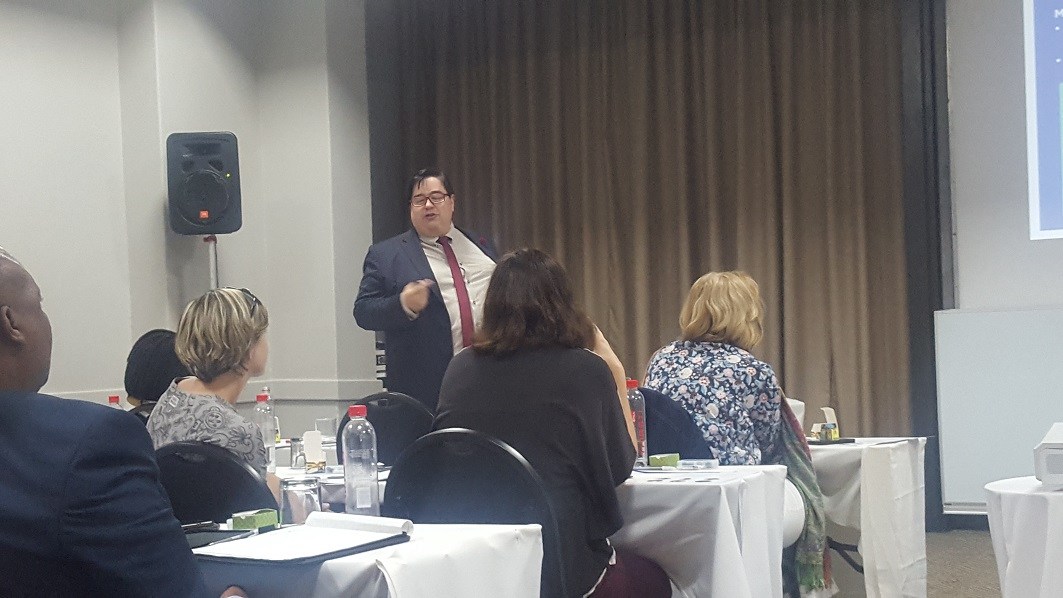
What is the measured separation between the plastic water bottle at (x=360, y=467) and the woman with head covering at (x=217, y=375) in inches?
7.6

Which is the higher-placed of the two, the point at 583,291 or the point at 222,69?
the point at 222,69

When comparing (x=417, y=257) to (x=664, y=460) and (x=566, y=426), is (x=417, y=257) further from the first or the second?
(x=566, y=426)

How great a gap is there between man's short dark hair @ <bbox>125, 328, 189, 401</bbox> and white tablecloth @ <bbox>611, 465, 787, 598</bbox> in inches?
56.0

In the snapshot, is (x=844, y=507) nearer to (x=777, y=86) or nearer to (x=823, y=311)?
(x=823, y=311)

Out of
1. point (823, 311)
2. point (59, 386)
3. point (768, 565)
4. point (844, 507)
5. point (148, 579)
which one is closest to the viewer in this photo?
point (148, 579)

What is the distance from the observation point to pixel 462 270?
4250 mm

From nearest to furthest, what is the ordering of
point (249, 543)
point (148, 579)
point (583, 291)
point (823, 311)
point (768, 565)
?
point (148, 579) → point (249, 543) → point (768, 565) → point (823, 311) → point (583, 291)

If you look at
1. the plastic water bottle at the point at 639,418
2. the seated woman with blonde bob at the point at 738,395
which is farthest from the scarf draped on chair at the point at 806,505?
the plastic water bottle at the point at 639,418

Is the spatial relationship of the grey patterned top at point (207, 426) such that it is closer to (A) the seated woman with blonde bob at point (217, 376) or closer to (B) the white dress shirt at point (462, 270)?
(A) the seated woman with blonde bob at point (217, 376)

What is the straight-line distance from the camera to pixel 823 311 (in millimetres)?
5621

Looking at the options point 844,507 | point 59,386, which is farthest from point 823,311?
point 59,386

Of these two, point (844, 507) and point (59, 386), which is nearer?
point (844, 507)

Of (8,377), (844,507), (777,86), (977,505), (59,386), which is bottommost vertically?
(977,505)

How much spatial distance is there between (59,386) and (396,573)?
3783mm
